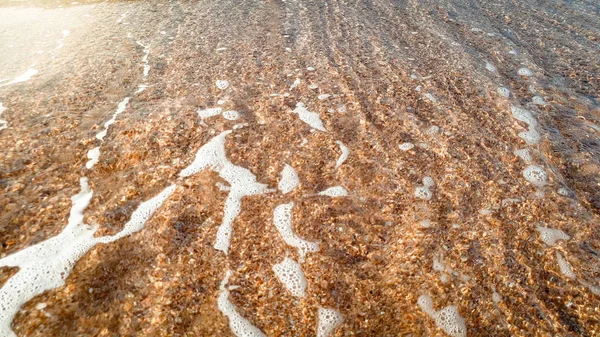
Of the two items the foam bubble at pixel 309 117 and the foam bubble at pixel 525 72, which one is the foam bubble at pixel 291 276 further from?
the foam bubble at pixel 525 72

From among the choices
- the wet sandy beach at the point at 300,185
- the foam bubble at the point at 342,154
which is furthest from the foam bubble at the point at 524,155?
the foam bubble at the point at 342,154

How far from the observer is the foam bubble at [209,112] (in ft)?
12.4

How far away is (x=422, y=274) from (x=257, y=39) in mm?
3965

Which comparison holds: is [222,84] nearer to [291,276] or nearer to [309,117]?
[309,117]

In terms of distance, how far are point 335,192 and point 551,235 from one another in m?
1.45

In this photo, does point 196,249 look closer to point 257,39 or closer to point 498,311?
point 498,311

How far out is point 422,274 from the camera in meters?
2.41

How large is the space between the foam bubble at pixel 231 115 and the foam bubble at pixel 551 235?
2.60m

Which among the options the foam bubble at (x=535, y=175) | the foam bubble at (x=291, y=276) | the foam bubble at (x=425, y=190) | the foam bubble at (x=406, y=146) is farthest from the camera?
the foam bubble at (x=406, y=146)

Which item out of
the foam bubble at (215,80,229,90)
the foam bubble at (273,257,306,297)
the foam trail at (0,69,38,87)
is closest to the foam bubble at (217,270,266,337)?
the foam bubble at (273,257,306,297)

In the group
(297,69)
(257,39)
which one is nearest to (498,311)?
(297,69)

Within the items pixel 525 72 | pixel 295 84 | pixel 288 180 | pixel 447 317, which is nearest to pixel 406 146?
pixel 288 180

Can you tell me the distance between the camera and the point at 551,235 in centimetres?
263

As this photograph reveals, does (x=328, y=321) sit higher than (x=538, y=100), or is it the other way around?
(x=328, y=321)
